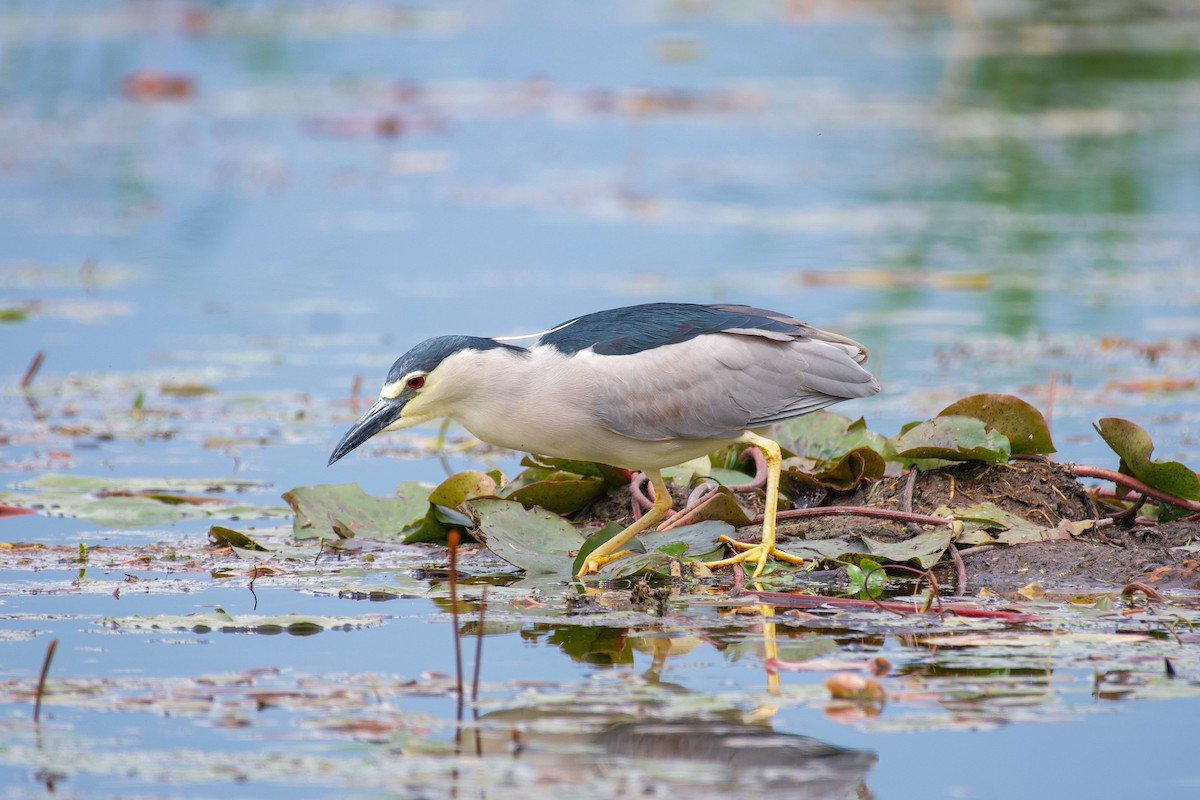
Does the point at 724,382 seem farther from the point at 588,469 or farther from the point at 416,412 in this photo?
the point at 416,412

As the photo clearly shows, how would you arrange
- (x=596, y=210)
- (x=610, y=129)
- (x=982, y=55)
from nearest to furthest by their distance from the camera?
(x=596, y=210), (x=610, y=129), (x=982, y=55)

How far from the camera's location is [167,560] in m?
6.03

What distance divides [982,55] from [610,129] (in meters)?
5.92

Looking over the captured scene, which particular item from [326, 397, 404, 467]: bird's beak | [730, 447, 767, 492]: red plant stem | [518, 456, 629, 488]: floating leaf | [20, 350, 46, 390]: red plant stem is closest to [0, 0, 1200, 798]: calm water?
[20, 350, 46, 390]: red plant stem

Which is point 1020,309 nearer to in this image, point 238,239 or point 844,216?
point 844,216

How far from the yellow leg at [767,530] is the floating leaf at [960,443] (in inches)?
18.4

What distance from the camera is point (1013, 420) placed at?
20.0ft

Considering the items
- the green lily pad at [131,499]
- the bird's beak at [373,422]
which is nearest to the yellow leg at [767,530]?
the bird's beak at [373,422]

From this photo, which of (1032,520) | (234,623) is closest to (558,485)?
(234,623)

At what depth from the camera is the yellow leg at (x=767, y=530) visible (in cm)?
564

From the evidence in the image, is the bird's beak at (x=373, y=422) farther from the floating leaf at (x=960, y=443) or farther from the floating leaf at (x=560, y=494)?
the floating leaf at (x=960, y=443)

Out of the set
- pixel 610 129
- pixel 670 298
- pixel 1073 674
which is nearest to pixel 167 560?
pixel 1073 674

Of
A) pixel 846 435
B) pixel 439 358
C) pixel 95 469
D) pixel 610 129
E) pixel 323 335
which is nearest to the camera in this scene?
pixel 439 358

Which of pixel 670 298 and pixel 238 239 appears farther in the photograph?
pixel 238 239
